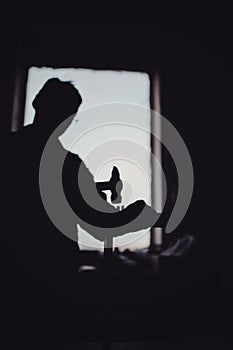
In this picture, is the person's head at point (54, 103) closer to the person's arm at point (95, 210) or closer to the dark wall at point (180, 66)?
the person's arm at point (95, 210)

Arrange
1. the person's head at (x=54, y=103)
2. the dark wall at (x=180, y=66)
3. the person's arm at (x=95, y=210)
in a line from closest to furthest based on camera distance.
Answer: the person's arm at (x=95, y=210), the person's head at (x=54, y=103), the dark wall at (x=180, y=66)

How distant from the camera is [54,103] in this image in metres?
0.98

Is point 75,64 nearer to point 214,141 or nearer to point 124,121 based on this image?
point 124,121

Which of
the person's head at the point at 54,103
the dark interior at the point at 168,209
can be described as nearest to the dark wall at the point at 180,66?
the dark interior at the point at 168,209

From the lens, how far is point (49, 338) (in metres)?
1.08

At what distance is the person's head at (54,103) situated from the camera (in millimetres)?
962

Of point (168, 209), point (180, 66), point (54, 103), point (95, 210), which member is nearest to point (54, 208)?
point (95, 210)

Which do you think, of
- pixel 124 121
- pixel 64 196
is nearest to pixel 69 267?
pixel 64 196

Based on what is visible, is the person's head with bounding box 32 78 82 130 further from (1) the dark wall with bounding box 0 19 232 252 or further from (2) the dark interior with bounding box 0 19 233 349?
(1) the dark wall with bounding box 0 19 232 252

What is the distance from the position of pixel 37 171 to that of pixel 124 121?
1.02 meters

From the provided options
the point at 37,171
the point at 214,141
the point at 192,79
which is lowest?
the point at 37,171

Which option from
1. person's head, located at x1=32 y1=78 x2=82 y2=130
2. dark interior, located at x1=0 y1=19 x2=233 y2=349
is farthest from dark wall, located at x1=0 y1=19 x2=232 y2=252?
person's head, located at x1=32 y1=78 x2=82 y2=130

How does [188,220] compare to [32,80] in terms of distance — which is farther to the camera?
[32,80]

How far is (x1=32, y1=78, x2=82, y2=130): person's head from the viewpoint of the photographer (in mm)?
962
